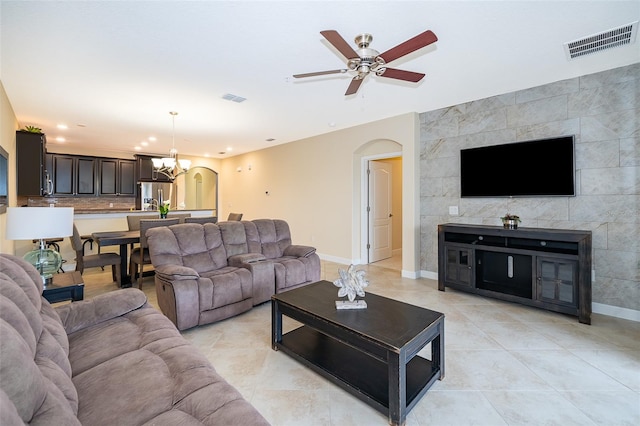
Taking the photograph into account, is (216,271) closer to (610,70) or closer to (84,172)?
(610,70)

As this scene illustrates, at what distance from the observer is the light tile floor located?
1724 mm

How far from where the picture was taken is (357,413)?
175cm

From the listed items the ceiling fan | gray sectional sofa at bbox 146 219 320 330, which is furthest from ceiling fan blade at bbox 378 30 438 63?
gray sectional sofa at bbox 146 219 320 330

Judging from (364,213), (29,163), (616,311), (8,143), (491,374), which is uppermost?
(8,143)

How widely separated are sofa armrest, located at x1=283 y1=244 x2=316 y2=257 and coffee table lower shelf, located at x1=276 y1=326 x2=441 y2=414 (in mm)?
1578

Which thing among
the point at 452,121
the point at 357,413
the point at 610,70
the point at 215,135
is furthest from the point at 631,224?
the point at 215,135

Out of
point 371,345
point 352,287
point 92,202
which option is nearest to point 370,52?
point 352,287

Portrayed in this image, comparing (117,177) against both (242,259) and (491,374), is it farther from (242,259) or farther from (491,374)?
(491,374)

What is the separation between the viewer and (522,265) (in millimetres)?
3436

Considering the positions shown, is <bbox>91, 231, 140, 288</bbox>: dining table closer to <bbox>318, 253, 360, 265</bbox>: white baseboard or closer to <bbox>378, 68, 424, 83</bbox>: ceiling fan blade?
<bbox>318, 253, 360, 265</bbox>: white baseboard

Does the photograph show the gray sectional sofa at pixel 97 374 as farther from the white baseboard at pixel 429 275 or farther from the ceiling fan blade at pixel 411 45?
the white baseboard at pixel 429 275

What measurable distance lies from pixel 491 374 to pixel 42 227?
3535 mm

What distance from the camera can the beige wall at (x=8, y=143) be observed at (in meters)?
3.42

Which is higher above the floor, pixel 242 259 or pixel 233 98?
pixel 233 98
